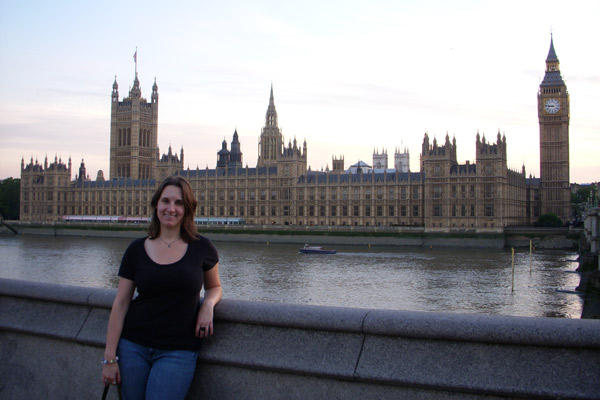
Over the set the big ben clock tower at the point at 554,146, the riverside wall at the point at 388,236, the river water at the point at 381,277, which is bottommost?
the river water at the point at 381,277

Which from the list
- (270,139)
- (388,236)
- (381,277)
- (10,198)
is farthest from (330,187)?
(10,198)

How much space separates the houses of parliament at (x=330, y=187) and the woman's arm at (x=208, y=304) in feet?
221

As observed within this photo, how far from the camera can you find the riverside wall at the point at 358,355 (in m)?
3.92

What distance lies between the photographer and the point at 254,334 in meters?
4.75

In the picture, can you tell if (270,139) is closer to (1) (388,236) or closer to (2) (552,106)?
(1) (388,236)

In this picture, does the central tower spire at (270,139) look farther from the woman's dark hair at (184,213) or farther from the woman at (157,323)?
the woman at (157,323)

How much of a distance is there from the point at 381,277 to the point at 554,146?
64051 mm

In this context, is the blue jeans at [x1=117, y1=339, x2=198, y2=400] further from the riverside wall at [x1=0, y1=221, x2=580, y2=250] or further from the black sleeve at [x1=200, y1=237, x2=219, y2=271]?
the riverside wall at [x1=0, y1=221, x2=580, y2=250]

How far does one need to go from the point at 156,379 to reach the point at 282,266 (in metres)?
40.6

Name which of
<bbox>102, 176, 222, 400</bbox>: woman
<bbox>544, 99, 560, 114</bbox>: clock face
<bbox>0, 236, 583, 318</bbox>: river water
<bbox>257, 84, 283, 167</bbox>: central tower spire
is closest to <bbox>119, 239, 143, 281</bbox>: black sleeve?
<bbox>102, 176, 222, 400</bbox>: woman

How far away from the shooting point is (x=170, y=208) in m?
Answer: 4.76

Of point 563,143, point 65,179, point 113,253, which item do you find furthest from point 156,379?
point 65,179

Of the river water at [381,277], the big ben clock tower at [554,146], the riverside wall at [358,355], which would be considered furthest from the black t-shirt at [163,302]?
the big ben clock tower at [554,146]

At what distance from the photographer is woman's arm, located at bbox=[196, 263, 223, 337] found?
4.54 meters
